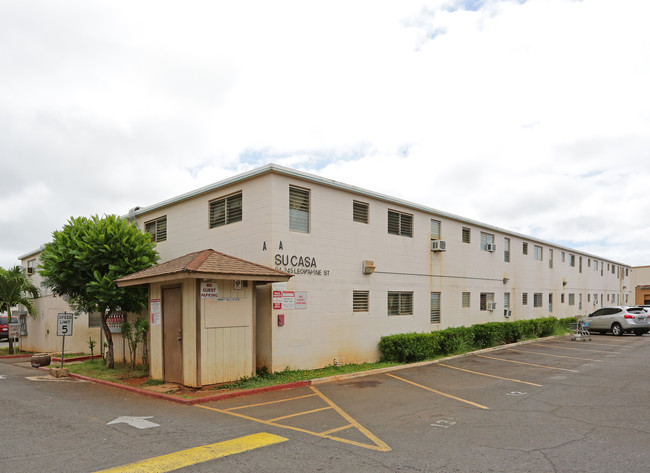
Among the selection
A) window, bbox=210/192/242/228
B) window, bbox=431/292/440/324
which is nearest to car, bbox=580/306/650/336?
window, bbox=431/292/440/324

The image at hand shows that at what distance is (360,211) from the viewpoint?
633 inches

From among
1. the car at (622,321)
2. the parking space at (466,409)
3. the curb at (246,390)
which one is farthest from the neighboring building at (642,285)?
the curb at (246,390)

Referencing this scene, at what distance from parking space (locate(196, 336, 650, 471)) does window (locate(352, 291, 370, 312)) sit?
234 centimetres

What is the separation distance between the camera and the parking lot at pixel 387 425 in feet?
19.6

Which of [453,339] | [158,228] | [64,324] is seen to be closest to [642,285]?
[453,339]

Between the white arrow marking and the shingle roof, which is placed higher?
the shingle roof

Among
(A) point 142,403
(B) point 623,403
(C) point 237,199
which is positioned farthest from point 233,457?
(C) point 237,199

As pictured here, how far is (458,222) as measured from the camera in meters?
21.4

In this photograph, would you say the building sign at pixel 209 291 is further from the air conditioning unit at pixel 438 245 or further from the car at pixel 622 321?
the car at pixel 622 321

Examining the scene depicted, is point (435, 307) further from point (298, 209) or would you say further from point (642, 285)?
point (642, 285)

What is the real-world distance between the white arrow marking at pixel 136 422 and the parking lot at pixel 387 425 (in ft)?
0.49

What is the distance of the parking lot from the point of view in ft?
19.6

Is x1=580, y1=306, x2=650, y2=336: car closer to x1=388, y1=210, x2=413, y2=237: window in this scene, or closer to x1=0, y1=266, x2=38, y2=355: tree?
x1=388, y1=210, x2=413, y2=237: window

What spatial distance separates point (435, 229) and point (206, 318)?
11.5 metres
